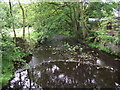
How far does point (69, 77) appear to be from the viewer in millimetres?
4105

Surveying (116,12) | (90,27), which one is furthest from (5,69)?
(116,12)

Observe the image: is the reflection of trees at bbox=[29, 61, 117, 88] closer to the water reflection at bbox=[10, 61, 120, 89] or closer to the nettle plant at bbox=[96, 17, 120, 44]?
the water reflection at bbox=[10, 61, 120, 89]

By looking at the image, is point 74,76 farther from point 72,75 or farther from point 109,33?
point 109,33

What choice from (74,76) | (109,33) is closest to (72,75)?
(74,76)

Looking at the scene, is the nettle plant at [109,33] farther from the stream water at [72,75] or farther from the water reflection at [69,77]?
the water reflection at [69,77]

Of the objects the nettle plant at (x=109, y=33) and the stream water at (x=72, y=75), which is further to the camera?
the nettle plant at (x=109, y=33)

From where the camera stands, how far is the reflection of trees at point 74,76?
144 inches

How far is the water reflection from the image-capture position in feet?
11.9

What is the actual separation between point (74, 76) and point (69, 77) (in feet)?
0.66

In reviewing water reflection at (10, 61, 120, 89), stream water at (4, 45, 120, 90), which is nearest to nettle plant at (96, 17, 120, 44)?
stream water at (4, 45, 120, 90)

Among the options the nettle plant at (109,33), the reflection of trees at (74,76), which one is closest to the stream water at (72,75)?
the reflection of trees at (74,76)

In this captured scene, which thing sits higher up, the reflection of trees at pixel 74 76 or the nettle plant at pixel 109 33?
the nettle plant at pixel 109 33

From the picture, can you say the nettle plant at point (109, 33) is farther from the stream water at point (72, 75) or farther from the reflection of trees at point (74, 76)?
the reflection of trees at point (74, 76)

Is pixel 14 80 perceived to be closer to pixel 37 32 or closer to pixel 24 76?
pixel 24 76
